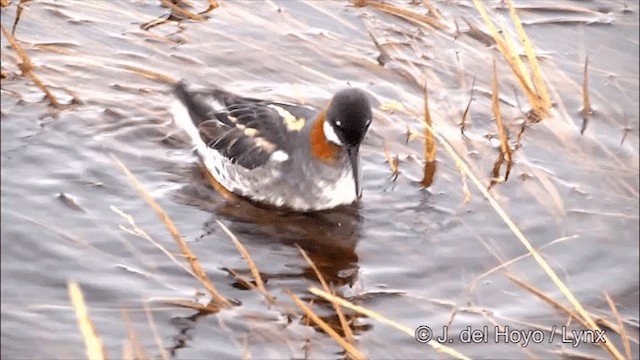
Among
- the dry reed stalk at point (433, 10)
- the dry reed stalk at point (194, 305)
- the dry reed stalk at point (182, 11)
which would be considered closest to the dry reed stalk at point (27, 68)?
the dry reed stalk at point (182, 11)

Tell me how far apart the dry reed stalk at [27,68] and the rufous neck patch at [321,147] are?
1.60 m

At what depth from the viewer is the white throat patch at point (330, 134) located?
6.41 m

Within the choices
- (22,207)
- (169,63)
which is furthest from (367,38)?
(22,207)

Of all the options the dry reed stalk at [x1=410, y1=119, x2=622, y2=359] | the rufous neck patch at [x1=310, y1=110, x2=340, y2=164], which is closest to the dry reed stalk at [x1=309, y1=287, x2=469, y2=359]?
the dry reed stalk at [x1=410, y1=119, x2=622, y2=359]

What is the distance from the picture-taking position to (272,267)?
5.92 metres

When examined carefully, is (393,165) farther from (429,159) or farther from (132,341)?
(132,341)

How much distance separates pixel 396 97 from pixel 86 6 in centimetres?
227

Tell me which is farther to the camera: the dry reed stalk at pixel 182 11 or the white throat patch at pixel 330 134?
the dry reed stalk at pixel 182 11

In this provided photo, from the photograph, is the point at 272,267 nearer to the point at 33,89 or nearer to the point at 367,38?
the point at 33,89

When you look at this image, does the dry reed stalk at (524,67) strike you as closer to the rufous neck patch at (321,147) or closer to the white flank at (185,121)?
the rufous neck patch at (321,147)

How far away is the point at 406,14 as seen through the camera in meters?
8.32

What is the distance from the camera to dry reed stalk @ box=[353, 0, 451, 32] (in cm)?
825

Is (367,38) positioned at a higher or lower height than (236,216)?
higher

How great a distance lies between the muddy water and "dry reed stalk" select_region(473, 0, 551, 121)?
0.12 meters
